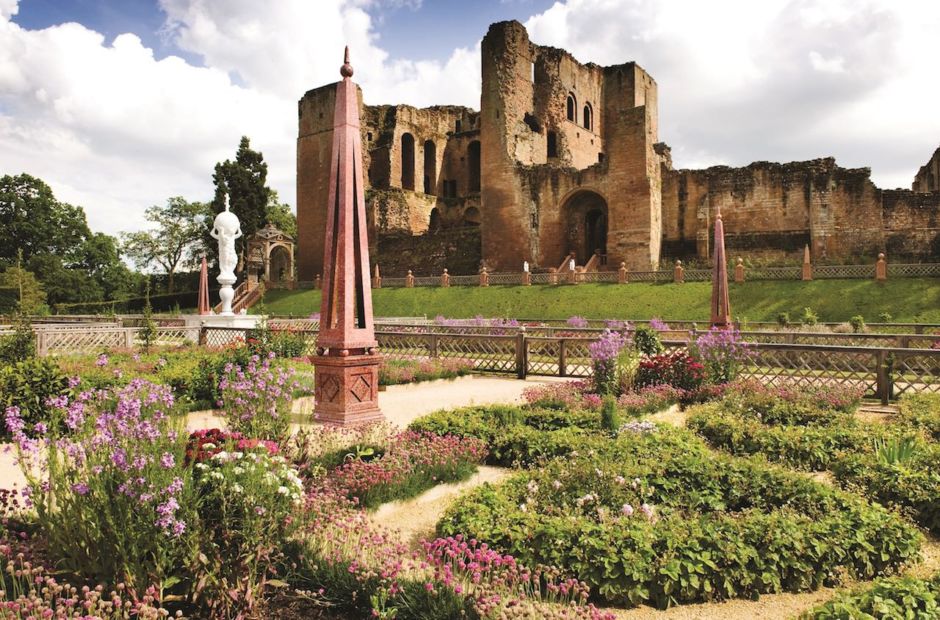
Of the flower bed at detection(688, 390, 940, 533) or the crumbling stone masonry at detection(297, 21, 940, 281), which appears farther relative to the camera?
the crumbling stone masonry at detection(297, 21, 940, 281)

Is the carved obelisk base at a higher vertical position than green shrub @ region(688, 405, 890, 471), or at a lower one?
higher

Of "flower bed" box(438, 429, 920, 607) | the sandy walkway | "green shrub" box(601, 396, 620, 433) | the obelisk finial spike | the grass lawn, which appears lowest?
the sandy walkway

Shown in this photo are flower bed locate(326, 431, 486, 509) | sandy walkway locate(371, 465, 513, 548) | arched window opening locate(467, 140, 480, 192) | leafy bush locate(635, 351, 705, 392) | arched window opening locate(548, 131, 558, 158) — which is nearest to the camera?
sandy walkway locate(371, 465, 513, 548)

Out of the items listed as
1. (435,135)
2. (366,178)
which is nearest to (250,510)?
(366,178)

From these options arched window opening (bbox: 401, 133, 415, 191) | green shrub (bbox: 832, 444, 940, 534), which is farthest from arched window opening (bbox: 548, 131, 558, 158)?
green shrub (bbox: 832, 444, 940, 534)

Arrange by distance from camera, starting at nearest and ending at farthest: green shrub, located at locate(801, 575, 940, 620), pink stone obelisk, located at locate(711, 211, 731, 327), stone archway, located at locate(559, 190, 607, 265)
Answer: green shrub, located at locate(801, 575, 940, 620), pink stone obelisk, located at locate(711, 211, 731, 327), stone archway, located at locate(559, 190, 607, 265)

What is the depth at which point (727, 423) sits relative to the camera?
23.6 ft

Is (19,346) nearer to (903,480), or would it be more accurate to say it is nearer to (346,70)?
(346,70)

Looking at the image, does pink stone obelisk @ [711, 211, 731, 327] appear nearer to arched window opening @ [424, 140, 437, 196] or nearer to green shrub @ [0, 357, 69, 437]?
green shrub @ [0, 357, 69, 437]

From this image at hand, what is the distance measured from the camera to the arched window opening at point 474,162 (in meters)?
48.2

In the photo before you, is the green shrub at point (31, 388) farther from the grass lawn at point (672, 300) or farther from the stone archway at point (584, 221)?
the stone archway at point (584, 221)

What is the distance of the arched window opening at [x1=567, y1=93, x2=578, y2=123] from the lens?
41.1 metres

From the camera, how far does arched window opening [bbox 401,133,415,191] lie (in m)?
46.8

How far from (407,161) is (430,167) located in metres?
1.91
